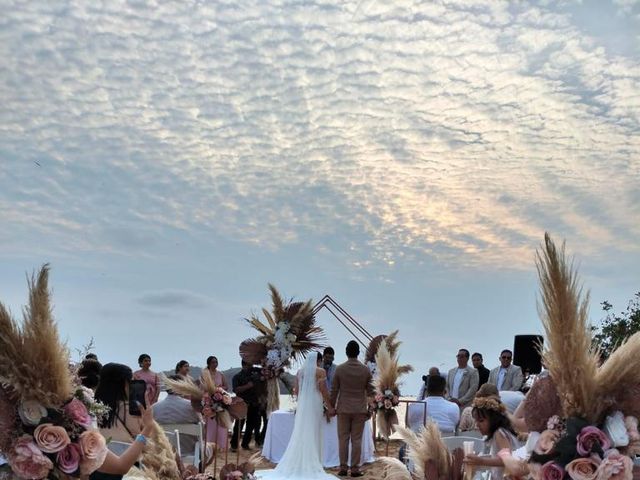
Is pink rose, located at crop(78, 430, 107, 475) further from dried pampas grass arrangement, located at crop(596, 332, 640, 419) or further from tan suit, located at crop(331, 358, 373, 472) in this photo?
tan suit, located at crop(331, 358, 373, 472)

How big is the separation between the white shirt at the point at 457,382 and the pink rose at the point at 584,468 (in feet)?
33.4

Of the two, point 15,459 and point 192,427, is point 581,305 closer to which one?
point 15,459

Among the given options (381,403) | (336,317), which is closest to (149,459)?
(381,403)

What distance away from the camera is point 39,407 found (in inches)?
130

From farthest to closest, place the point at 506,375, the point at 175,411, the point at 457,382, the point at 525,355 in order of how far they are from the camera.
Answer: the point at 525,355, the point at 457,382, the point at 506,375, the point at 175,411

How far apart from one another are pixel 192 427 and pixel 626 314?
1670 cm

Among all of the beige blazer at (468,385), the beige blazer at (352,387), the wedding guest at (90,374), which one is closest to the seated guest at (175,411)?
the wedding guest at (90,374)

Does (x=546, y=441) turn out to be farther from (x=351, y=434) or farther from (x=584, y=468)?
(x=351, y=434)

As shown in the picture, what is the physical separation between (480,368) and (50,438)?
1115 centimetres

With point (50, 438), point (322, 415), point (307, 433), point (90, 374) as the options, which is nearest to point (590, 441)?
point (50, 438)

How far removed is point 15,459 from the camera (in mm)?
3258

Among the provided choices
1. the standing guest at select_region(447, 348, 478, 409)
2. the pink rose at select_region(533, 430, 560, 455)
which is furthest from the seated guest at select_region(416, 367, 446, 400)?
the pink rose at select_region(533, 430, 560, 455)

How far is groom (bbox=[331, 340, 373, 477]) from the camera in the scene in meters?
10.9

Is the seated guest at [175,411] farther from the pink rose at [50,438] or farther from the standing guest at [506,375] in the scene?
the standing guest at [506,375]
